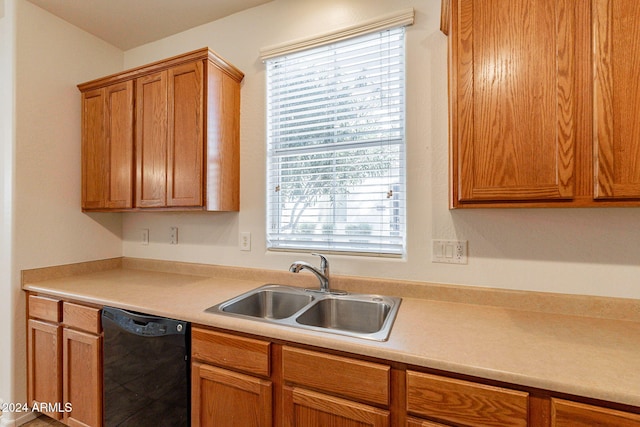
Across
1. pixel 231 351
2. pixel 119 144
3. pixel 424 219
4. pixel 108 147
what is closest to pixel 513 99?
pixel 424 219

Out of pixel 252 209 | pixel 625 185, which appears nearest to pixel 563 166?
pixel 625 185

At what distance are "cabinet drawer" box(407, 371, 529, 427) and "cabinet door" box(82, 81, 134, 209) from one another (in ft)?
6.47

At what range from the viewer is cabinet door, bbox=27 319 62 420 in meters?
1.67

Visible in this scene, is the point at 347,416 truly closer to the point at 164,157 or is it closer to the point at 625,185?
the point at 625,185

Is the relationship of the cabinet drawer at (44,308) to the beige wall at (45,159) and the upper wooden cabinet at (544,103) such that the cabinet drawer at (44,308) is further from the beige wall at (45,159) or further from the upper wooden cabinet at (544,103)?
the upper wooden cabinet at (544,103)

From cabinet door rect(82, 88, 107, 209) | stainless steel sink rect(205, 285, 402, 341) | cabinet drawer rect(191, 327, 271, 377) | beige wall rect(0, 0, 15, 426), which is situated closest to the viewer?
cabinet drawer rect(191, 327, 271, 377)

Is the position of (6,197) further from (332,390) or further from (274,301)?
(332,390)

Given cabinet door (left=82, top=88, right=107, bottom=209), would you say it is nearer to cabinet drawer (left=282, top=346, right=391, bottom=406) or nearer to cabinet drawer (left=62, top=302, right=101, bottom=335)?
cabinet drawer (left=62, top=302, right=101, bottom=335)

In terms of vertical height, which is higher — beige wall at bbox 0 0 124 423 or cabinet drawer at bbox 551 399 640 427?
beige wall at bbox 0 0 124 423

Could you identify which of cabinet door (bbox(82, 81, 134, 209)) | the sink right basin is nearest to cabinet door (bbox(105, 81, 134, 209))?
cabinet door (bbox(82, 81, 134, 209))

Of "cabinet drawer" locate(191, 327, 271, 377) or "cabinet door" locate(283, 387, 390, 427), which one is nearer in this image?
"cabinet door" locate(283, 387, 390, 427)

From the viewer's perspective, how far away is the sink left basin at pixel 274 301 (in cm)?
160

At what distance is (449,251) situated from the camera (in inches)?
58.2

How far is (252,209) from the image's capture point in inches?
75.9
